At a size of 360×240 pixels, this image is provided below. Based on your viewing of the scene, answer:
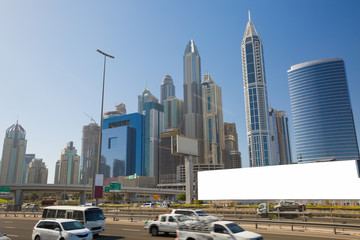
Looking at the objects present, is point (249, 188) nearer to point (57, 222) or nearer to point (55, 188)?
point (57, 222)

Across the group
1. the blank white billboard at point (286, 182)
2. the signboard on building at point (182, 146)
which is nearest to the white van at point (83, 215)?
the blank white billboard at point (286, 182)

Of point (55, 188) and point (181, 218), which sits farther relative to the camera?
point (55, 188)

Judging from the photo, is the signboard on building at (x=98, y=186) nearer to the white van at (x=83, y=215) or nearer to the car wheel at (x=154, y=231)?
the white van at (x=83, y=215)

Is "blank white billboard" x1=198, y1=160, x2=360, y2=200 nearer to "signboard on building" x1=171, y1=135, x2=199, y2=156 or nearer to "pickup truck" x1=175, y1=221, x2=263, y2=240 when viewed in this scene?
"signboard on building" x1=171, y1=135, x2=199, y2=156

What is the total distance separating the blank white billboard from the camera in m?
42.1

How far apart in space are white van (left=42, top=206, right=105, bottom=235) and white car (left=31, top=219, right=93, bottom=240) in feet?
9.99

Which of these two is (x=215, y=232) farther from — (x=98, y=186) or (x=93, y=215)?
(x=98, y=186)

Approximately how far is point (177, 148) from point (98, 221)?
59.9 meters

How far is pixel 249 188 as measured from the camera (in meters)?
53.5

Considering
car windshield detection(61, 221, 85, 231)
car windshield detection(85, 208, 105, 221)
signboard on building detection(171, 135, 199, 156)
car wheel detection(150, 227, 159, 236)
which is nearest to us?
car windshield detection(61, 221, 85, 231)

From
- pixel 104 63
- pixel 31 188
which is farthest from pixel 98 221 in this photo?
pixel 31 188

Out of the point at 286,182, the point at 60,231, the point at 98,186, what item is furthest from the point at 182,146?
the point at 60,231

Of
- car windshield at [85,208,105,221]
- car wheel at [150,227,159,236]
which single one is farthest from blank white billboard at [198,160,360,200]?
car windshield at [85,208,105,221]

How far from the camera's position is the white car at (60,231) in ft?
51.1
